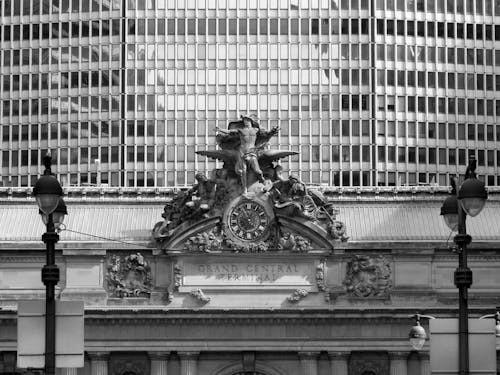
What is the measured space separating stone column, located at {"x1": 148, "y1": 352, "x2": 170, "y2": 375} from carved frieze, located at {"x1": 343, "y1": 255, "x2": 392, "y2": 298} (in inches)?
489

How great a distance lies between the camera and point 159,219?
142 m

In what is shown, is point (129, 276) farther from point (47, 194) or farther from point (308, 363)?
point (47, 194)

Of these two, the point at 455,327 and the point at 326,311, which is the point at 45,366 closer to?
the point at 455,327

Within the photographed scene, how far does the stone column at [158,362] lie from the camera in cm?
13562

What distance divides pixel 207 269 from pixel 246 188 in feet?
19.0

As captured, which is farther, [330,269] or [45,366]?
[330,269]

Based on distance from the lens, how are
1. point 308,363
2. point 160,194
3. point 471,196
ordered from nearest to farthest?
point 471,196
point 308,363
point 160,194

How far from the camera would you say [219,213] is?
13650cm

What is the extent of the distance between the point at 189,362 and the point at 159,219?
35.3ft

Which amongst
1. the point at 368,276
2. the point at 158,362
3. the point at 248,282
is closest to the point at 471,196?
the point at 158,362

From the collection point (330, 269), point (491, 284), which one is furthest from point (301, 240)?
point (491, 284)

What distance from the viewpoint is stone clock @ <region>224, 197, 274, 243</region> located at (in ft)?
448

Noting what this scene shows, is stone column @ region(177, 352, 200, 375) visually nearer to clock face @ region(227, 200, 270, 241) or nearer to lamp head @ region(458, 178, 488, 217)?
clock face @ region(227, 200, 270, 241)

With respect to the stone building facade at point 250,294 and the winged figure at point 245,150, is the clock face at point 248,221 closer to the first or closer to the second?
the stone building facade at point 250,294
